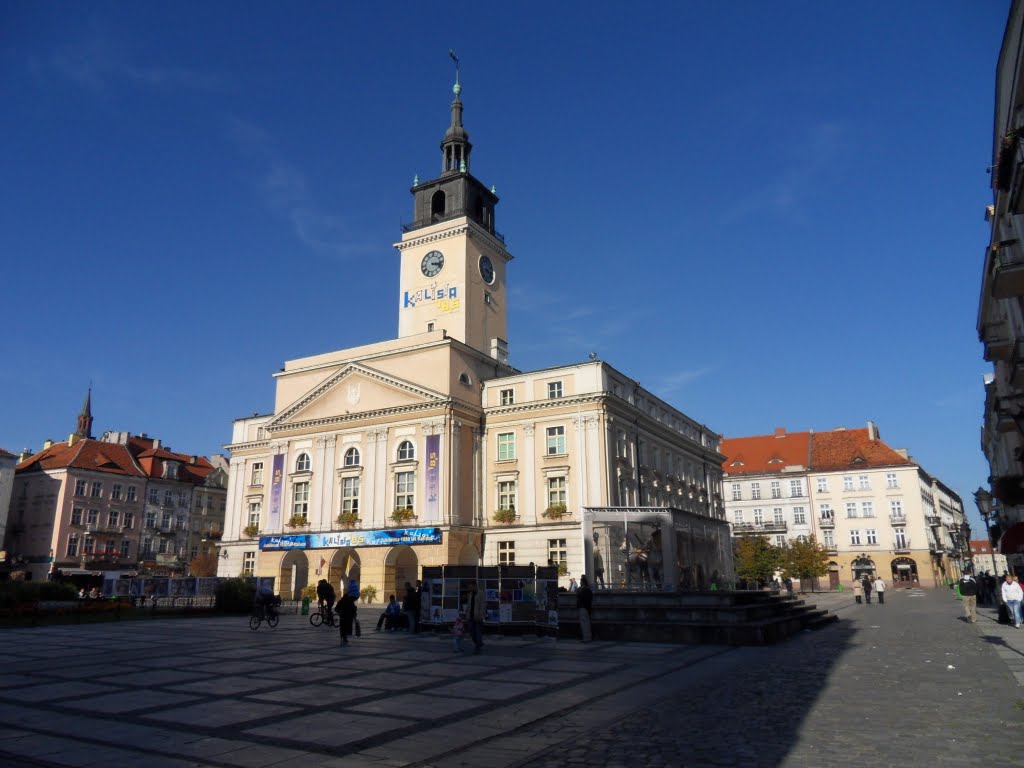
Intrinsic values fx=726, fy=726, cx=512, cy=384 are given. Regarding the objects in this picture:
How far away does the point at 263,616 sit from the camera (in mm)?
27984

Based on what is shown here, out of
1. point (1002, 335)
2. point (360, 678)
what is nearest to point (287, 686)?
point (360, 678)

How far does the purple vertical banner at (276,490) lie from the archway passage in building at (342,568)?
5507mm

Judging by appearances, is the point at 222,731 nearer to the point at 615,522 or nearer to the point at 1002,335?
the point at 615,522

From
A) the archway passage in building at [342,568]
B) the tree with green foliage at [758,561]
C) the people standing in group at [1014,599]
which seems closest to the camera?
the people standing in group at [1014,599]

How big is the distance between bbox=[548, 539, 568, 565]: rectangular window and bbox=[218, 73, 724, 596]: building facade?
9 centimetres

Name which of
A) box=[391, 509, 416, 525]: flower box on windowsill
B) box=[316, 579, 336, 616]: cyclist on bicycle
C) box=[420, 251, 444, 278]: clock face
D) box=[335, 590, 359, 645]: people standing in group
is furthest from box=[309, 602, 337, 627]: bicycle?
box=[420, 251, 444, 278]: clock face

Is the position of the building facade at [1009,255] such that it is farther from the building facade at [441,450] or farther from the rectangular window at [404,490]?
the rectangular window at [404,490]

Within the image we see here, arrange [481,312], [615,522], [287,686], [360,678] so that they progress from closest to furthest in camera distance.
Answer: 1. [287,686]
2. [360,678]
3. [615,522]
4. [481,312]

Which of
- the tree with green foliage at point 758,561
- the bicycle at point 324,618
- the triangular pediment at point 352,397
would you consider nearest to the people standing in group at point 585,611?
the bicycle at point 324,618

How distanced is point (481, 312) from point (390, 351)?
9.42 m

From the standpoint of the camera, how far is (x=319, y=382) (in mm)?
52812

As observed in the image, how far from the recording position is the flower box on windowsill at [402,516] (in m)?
46.0

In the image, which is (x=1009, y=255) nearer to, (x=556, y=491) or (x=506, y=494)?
(x=556, y=491)

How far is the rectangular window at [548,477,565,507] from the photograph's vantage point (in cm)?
4662
